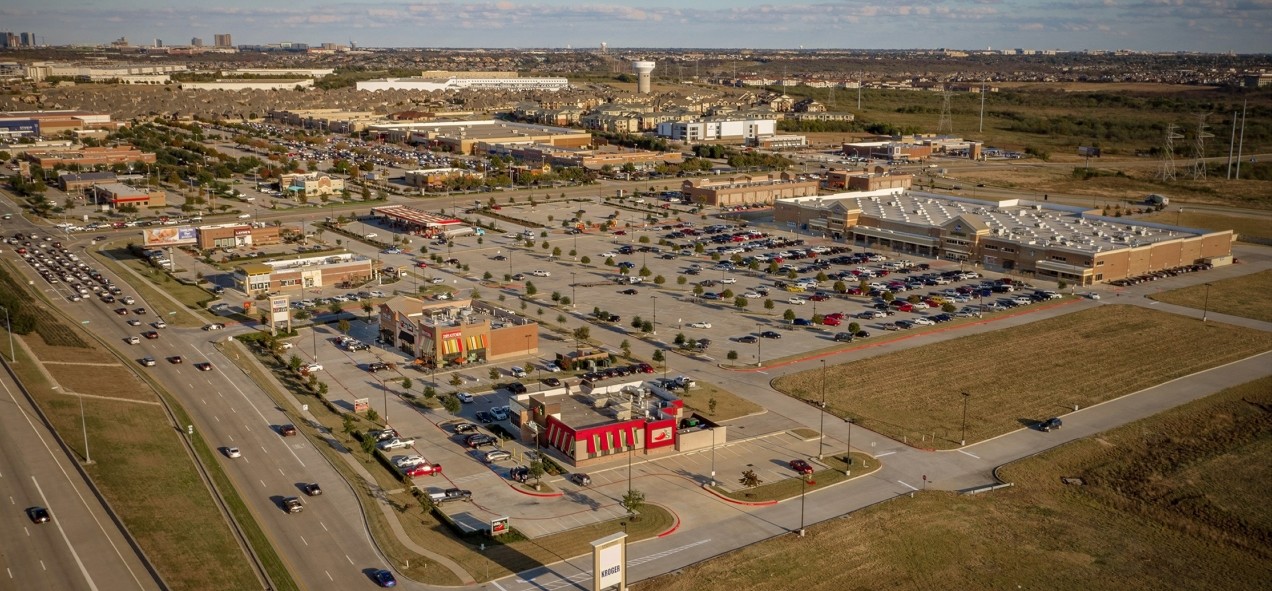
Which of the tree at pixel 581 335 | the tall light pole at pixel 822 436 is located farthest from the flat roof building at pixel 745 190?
the tall light pole at pixel 822 436

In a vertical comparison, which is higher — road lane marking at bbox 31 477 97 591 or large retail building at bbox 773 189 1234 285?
large retail building at bbox 773 189 1234 285

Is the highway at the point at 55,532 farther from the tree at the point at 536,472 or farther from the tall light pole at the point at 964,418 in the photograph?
the tall light pole at the point at 964,418

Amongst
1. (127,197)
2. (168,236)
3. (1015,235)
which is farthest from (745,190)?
(127,197)

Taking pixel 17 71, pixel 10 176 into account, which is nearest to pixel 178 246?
pixel 10 176

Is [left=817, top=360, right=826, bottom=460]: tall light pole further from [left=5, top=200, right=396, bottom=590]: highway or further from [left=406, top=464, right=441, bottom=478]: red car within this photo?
[left=5, top=200, right=396, bottom=590]: highway

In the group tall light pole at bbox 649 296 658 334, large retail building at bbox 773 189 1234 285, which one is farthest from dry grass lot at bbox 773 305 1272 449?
tall light pole at bbox 649 296 658 334

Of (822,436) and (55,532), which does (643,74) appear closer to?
(822,436)
